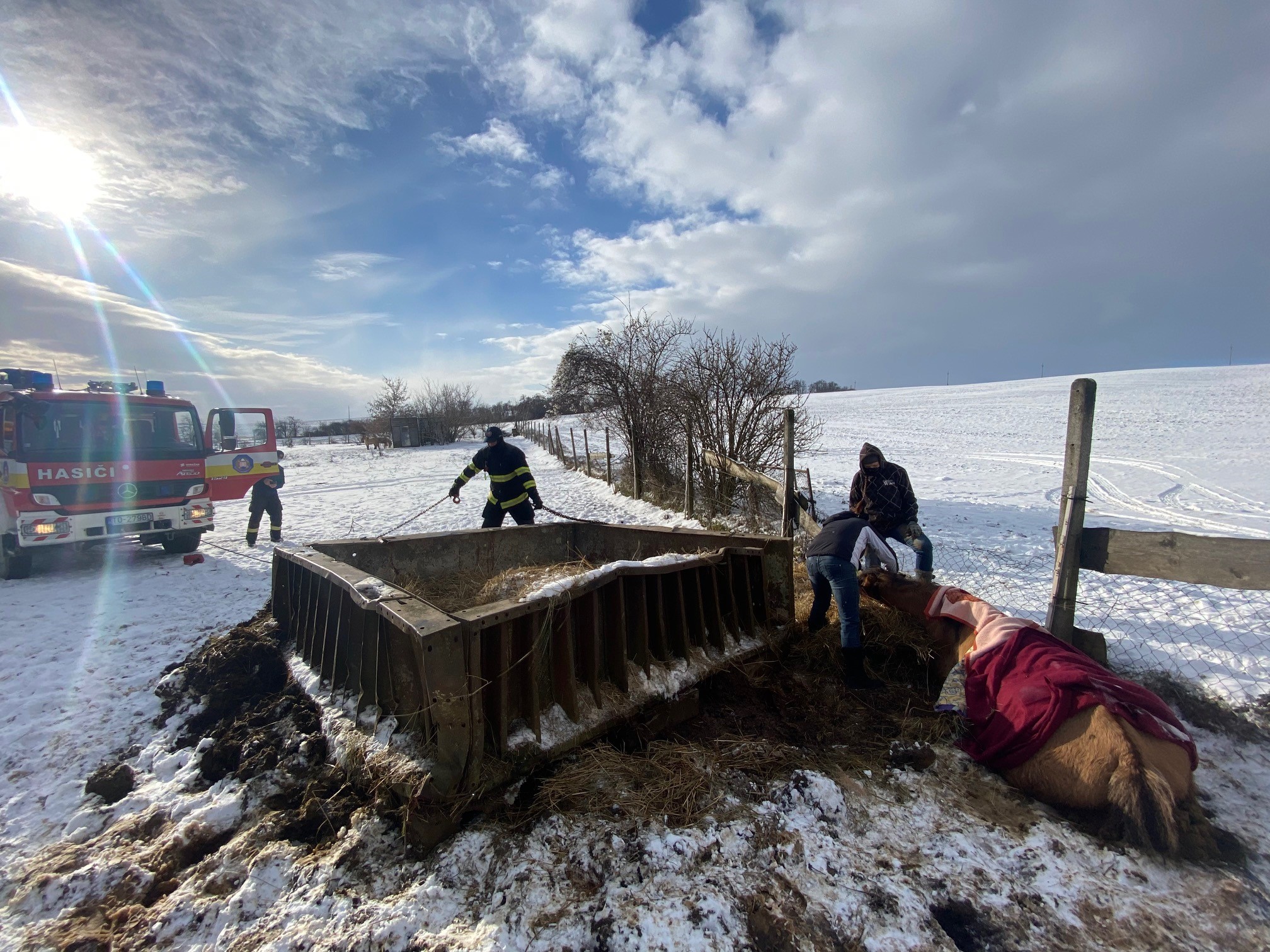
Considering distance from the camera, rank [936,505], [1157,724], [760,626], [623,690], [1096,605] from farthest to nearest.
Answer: [936,505]
[1096,605]
[760,626]
[623,690]
[1157,724]

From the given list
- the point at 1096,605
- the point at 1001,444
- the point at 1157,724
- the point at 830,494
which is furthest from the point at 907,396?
the point at 1157,724

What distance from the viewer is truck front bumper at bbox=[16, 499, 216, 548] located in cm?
696

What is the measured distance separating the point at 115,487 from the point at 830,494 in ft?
37.1

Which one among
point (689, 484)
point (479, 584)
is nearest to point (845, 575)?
point (479, 584)

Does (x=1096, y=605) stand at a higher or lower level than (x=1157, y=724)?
lower

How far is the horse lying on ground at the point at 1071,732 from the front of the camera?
2.47 metres

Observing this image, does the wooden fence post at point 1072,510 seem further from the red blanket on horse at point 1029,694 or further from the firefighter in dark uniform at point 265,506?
the firefighter in dark uniform at point 265,506

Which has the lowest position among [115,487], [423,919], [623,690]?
[423,919]

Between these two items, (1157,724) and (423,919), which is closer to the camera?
(423,919)

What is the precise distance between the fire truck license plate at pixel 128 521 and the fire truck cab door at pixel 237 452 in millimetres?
815

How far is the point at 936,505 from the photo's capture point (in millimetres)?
Result: 10117

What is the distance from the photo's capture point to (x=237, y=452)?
345 inches


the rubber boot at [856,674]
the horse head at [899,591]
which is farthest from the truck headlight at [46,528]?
the horse head at [899,591]

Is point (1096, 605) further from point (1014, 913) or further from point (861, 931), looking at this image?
point (861, 931)
